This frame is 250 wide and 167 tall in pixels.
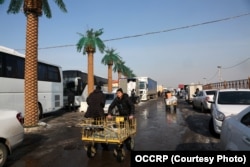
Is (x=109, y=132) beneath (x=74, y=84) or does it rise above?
beneath

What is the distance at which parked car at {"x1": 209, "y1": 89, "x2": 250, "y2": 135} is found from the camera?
1030 centimetres

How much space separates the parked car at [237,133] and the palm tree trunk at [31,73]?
10984mm

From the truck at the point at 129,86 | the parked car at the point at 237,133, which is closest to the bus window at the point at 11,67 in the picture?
the parked car at the point at 237,133

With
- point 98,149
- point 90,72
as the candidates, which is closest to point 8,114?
point 98,149

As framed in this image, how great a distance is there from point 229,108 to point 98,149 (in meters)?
Result: 4.78

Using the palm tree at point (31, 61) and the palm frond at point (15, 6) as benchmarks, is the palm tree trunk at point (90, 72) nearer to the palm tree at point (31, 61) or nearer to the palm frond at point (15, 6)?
the palm frond at point (15, 6)

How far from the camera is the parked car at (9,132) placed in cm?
713

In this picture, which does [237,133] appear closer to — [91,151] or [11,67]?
[91,151]

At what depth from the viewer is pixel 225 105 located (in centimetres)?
1106

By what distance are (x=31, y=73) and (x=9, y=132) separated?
8.27 meters

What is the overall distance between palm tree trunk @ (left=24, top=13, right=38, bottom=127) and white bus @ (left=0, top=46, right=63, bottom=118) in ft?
3.38

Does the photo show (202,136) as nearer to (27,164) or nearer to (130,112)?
(130,112)

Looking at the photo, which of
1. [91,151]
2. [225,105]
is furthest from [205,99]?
[91,151]

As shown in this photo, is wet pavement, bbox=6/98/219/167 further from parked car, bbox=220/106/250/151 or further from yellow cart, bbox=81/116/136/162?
parked car, bbox=220/106/250/151
